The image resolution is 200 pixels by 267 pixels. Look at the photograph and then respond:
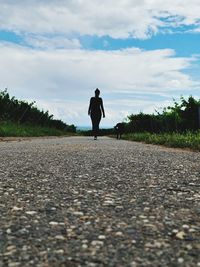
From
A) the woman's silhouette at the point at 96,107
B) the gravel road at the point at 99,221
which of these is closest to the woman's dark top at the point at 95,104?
the woman's silhouette at the point at 96,107

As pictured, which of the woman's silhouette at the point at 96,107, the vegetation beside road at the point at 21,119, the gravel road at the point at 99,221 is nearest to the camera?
the gravel road at the point at 99,221

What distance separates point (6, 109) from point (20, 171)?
24.9 m

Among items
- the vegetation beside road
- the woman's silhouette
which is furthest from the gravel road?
the vegetation beside road

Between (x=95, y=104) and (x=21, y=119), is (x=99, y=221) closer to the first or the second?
(x=95, y=104)

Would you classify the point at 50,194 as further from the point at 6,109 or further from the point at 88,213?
the point at 6,109

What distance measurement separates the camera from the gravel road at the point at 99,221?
1980mm

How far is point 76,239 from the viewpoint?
224 centimetres

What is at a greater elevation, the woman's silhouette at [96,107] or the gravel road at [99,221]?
the woman's silhouette at [96,107]

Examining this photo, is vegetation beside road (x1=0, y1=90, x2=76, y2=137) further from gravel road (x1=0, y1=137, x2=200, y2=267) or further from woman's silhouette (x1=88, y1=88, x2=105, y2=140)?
gravel road (x1=0, y1=137, x2=200, y2=267)

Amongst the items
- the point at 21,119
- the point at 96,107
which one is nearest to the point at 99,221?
the point at 96,107

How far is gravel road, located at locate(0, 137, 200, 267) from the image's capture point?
198 cm

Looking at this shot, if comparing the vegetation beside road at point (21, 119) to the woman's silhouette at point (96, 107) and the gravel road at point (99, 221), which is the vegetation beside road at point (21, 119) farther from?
the gravel road at point (99, 221)

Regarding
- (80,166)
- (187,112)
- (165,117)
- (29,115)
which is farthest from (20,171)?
(29,115)

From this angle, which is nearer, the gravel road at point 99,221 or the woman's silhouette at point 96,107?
the gravel road at point 99,221
